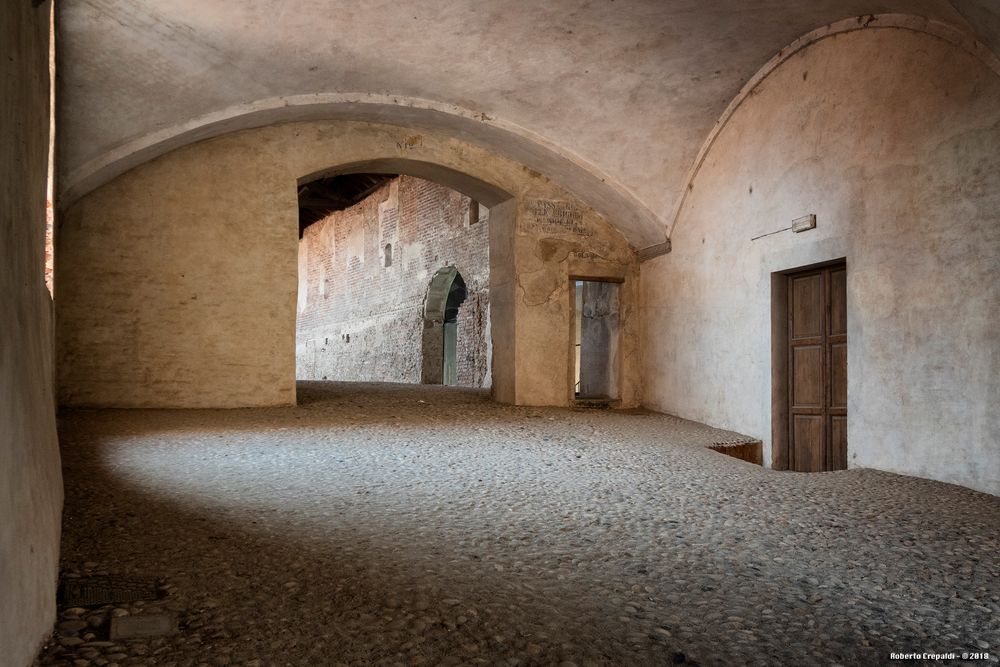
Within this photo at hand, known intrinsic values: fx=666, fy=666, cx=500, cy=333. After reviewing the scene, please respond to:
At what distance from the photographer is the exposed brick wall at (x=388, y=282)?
15188mm

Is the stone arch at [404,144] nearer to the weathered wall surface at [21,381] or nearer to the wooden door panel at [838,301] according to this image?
the wooden door panel at [838,301]

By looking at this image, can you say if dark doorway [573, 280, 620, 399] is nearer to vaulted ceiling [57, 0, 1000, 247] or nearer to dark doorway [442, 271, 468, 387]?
vaulted ceiling [57, 0, 1000, 247]

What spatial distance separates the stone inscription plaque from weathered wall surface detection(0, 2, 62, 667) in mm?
7011

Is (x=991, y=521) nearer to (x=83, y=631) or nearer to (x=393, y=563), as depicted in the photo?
(x=393, y=563)

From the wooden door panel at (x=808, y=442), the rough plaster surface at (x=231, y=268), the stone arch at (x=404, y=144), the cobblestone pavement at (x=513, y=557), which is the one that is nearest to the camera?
the cobblestone pavement at (x=513, y=557)

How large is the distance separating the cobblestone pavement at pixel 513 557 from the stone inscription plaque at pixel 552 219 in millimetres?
4622

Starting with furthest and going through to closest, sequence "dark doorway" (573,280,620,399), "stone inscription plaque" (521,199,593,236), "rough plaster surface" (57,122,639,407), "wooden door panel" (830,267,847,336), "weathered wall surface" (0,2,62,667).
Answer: "dark doorway" (573,280,620,399) < "stone inscription plaque" (521,199,593,236) < "rough plaster surface" (57,122,639,407) < "wooden door panel" (830,267,847,336) < "weathered wall surface" (0,2,62,667)

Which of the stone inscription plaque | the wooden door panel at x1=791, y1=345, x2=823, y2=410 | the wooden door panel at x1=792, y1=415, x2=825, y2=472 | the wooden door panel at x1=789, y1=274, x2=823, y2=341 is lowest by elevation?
the wooden door panel at x1=792, y1=415, x2=825, y2=472

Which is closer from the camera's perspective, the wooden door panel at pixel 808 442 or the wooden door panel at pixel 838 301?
the wooden door panel at pixel 838 301

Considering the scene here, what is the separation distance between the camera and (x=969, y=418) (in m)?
4.75

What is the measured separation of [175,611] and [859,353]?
5.54m

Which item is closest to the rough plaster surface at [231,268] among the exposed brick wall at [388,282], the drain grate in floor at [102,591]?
the exposed brick wall at [388,282]

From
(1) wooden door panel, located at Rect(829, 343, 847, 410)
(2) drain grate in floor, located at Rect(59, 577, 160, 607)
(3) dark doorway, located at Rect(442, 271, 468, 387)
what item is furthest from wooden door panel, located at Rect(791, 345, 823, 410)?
(3) dark doorway, located at Rect(442, 271, 468, 387)

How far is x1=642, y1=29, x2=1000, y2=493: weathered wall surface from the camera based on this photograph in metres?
4.73
